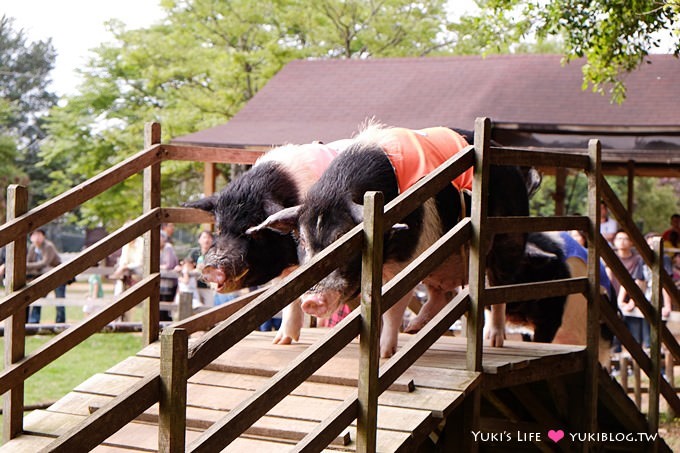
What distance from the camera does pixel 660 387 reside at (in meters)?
6.21

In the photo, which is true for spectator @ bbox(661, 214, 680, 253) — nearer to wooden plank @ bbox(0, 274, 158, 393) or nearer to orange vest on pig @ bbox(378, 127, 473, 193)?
orange vest on pig @ bbox(378, 127, 473, 193)

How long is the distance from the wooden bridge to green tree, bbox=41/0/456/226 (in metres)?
15.8

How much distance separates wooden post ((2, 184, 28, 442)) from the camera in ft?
15.2

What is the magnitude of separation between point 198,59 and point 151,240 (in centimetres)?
1718

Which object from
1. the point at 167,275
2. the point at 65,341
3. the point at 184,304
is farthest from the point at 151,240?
the point at 167,275

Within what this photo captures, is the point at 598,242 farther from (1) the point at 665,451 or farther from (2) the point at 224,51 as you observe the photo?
(2) the point at 224,51

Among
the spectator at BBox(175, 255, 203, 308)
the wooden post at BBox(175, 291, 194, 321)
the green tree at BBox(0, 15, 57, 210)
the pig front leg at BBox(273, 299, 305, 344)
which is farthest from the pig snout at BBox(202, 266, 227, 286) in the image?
the green tree at BBox(0, 15, 57, 210)

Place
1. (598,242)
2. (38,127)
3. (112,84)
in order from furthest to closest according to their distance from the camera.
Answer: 1. (38,127)
2. (112,84)
3. (598,242)

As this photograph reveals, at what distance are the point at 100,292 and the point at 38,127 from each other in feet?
86.2

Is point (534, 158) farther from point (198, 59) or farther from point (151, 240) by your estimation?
point (198, 59)

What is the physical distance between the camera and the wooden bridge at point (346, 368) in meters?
3.29

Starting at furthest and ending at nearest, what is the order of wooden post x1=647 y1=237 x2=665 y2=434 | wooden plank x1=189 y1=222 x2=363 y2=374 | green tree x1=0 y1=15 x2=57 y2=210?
green tree x1=0 y1=15 x2=57 y2=210
wooden post x1=647 y1=237 x2=665 y2=434
wooden plank x1=189 y1=222 x2=363 y2=374

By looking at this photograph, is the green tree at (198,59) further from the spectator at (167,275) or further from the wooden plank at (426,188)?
the wooden plank at (426,188)

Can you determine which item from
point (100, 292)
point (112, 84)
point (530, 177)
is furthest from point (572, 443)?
point (112, 84)
